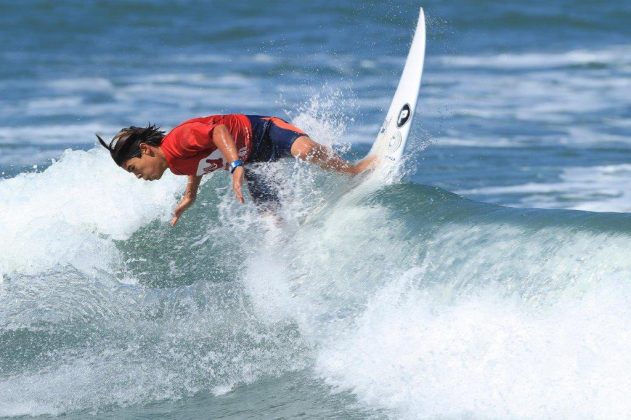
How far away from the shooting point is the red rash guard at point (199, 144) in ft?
22.6

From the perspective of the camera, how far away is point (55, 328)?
6.97m

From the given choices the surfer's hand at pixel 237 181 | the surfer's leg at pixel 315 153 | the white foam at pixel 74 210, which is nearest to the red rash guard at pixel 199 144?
the surfer's leg at pixel 315 153

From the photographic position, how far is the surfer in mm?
6723

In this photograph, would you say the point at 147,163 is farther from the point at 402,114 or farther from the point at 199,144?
the point at 402,114

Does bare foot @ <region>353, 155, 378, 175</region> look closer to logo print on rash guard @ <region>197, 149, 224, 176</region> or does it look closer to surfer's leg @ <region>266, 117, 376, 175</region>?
surfer's leg @ <region>266, 117, 376, 175</region>

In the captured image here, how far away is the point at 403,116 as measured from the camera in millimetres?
8523

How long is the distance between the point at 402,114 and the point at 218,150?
202 centimetres

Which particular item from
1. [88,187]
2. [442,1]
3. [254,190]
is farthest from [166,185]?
[442,1]

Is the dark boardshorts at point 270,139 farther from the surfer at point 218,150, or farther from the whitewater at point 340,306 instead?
the whitewater at point 340,306

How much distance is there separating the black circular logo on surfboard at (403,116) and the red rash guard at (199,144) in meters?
1.57

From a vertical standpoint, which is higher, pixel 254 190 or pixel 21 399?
pixel 254 190

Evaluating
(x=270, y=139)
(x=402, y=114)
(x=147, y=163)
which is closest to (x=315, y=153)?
(x=270, y=139)

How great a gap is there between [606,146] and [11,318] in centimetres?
988

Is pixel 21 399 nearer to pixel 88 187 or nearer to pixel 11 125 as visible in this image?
pixel 88 187
